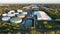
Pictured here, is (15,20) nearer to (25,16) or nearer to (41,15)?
(25,16)

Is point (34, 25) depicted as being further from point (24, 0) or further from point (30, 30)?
point (24, 0)

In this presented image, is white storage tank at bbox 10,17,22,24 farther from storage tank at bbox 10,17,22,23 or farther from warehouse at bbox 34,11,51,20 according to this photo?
warehouse at bbox 34,11,51,20

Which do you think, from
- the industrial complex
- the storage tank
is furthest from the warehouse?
the storage tank

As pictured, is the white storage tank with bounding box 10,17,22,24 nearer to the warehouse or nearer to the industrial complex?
the industrial complex

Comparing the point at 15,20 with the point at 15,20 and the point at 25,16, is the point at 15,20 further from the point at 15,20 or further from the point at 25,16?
the point at 25,16

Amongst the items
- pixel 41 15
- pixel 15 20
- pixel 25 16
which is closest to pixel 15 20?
pixel 15 20

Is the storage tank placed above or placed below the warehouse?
below

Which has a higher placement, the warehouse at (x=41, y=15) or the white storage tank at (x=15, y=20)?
the warehouse at (x=41, y=15)

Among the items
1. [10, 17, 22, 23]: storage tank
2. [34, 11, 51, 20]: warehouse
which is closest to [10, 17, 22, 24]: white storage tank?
[10, 17, 22, 23]: storage tank

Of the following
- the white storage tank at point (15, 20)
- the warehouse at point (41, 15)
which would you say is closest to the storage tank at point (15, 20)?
the white storage tank at point (15, 20)

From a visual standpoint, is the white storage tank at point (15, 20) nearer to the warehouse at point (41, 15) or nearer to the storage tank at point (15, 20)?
the storage tank at point (15, 20)

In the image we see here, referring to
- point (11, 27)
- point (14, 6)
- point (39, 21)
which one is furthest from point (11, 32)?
point (14, 6)

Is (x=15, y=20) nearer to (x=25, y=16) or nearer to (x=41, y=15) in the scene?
(x=25, y=16)
